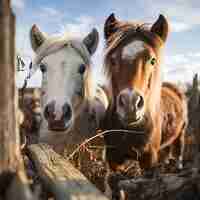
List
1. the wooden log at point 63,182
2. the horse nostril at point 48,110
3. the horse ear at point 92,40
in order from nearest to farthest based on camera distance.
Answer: the wooden log at point 63,182, the horse nostril at point 48,110, the horse ear at point 92,40

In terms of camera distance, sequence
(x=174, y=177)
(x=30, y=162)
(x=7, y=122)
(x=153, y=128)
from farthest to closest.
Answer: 1. (x=153, y=128)
2. (x=174, y=177)
3. (x=30, y=162)
4. (x=7, y=122)

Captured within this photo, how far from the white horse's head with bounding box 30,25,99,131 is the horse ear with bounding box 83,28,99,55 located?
8 centimetres

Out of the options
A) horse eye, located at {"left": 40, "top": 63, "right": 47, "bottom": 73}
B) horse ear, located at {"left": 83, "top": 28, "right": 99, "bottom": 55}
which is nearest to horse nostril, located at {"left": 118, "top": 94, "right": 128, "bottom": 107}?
horse ear, located at {"left": 83, "top": 28, "right": 99, "bottom": 55}

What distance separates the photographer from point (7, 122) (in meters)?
0.63

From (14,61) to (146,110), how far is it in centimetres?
265

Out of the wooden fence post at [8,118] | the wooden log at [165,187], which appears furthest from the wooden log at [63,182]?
the wooden log at [165,187]

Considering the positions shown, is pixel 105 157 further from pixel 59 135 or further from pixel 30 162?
pixel 30 162

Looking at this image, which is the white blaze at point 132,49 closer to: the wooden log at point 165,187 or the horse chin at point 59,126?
the horse chin at point 59,126

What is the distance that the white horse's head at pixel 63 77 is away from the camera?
2.82 m

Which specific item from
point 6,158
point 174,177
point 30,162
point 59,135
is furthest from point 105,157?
point 6,158

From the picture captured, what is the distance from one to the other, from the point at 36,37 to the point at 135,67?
1188mm

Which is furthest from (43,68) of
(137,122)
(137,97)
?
(137,122)

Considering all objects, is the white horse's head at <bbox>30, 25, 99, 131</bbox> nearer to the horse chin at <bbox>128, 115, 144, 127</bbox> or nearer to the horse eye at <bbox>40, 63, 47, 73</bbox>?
the horse eye at <bbox>40, 63, 47, 73</bbox>

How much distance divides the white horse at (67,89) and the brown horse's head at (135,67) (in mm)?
247
